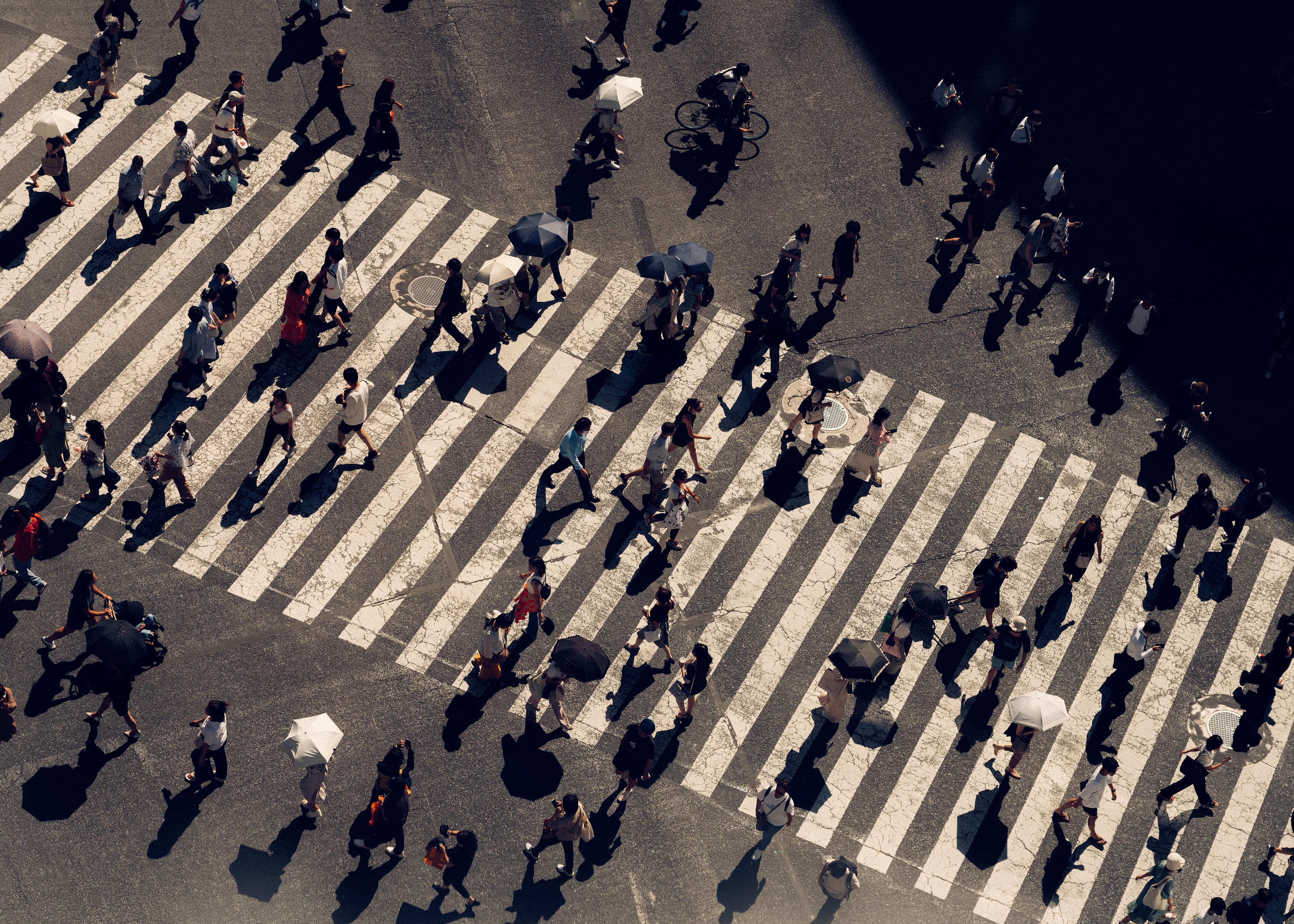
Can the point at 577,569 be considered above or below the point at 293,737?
above

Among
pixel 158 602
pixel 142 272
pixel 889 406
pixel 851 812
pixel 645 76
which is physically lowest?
pixel 158 602

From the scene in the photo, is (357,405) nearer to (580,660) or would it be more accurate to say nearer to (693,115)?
(580,660)

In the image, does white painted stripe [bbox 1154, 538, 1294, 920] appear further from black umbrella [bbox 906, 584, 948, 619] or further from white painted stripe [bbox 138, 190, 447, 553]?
white painted stripe [bbox 138, 190, 447, 553]

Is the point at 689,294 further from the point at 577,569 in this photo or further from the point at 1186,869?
the point at 1186,869

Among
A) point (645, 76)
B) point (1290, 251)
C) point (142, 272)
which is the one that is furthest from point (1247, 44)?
point (142, 272)

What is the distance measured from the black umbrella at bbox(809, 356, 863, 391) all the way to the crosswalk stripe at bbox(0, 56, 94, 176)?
16.1 meters

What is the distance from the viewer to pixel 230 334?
25297mm

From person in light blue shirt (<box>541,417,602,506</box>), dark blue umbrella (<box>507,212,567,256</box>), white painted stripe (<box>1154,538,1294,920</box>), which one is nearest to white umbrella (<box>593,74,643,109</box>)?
dark blue umbrella (<box>507,212,567,256</box>)

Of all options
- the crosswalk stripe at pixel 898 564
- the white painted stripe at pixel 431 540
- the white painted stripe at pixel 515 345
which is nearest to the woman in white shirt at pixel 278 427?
the white painted stripe at pixel 431 540

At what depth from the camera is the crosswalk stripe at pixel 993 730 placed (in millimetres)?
21125

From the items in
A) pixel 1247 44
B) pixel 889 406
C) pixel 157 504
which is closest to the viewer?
pixel 157 504

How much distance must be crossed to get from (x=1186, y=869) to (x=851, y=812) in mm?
5594

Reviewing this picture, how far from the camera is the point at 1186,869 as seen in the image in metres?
21.6

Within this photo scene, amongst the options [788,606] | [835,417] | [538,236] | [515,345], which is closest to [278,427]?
[515,345]
